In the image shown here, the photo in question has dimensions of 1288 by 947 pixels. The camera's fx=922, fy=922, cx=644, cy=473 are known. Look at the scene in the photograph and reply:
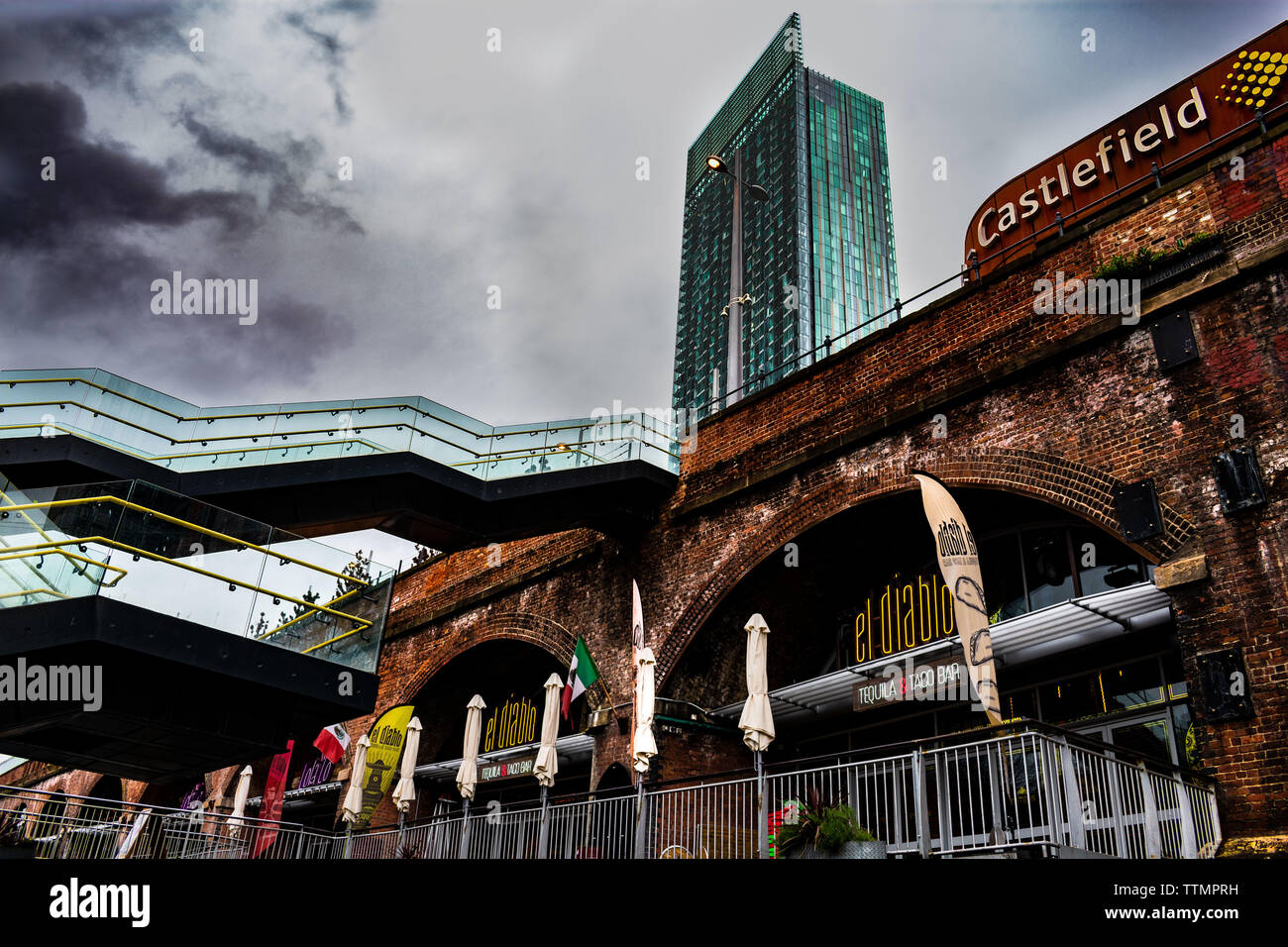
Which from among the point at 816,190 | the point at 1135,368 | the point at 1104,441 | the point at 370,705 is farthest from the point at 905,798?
the point at 816,190

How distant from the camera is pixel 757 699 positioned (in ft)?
38.2

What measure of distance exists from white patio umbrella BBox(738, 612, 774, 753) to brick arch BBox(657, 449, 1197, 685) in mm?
1935

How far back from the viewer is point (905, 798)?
12.2 meters

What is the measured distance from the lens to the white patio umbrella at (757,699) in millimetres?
11414

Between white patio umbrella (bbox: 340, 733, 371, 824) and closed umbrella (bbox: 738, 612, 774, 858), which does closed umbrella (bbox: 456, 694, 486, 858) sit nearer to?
white patio umbrella (bbox: 340, 733, 371, 824)

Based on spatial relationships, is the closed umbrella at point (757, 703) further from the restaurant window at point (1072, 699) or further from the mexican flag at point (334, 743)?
the mexican flag at point (334, 743)

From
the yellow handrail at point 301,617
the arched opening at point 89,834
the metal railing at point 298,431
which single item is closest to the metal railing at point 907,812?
the arched opening at point 89,834

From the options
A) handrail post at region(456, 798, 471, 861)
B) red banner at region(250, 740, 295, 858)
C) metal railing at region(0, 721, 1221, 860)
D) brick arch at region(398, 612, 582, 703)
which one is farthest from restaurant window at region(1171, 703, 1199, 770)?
red banner at region(250, 740, 295, 858)

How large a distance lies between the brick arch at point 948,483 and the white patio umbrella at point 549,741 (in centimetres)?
183

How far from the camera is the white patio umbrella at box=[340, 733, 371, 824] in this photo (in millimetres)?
17938

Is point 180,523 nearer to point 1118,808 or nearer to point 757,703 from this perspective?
point 757,703

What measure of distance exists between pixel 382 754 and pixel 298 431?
25.6ft

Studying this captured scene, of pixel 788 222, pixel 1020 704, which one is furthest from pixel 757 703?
pixel 788 222

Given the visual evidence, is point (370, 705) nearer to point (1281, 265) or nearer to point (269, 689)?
point (269, 689)
